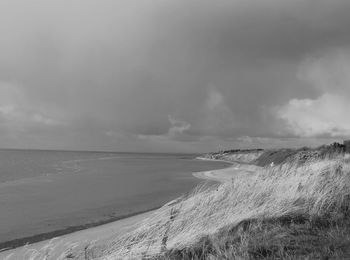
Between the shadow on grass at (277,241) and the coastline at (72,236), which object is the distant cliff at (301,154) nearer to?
the coastline at (72,236)

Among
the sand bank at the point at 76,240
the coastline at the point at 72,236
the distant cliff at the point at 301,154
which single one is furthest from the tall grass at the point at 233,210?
the distant cliff at the point at 301,154

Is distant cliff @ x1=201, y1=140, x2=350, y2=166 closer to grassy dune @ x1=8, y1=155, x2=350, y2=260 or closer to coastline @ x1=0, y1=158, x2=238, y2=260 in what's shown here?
grassy dune @ x1=8, y1=155, x2=350, y2=260

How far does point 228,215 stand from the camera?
941cm

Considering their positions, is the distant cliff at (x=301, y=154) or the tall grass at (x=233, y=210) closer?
the tall grass at (x=233, y=210)

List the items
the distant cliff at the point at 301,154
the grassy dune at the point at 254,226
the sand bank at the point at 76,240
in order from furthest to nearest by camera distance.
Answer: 1. the distant cliff at the point at 301,154
2. the sand bank at the point at 76,240
3. the grassy dune at the point at 254,226

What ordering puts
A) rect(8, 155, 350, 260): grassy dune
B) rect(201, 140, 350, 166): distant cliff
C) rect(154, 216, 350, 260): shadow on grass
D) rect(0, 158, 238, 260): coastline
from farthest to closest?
rect(201, 140, 350, 166): distant cliff → rect(0, 158, 238, 260): coastline → rect(8, 155, 350, 260): grassy dune → rect(154, 216, 350, 260): shadow on grass

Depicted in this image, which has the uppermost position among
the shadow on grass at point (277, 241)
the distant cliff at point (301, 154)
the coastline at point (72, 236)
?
the distant cliff at point (301, 154)

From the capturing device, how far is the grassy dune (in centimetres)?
680

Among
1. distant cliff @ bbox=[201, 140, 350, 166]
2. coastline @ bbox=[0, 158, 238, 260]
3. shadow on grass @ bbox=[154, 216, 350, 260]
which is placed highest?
distant cliff @ bbox=[201, 140, 350, 166]

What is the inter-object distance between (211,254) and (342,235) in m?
2.67

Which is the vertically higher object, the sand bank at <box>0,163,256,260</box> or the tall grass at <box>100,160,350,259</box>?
the tall grass at <box>100,160,350,259</box>

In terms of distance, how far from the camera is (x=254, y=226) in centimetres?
830

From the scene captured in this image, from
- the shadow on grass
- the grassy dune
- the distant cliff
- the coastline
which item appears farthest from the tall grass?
the distant cliff

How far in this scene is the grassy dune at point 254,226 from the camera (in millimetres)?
6805
